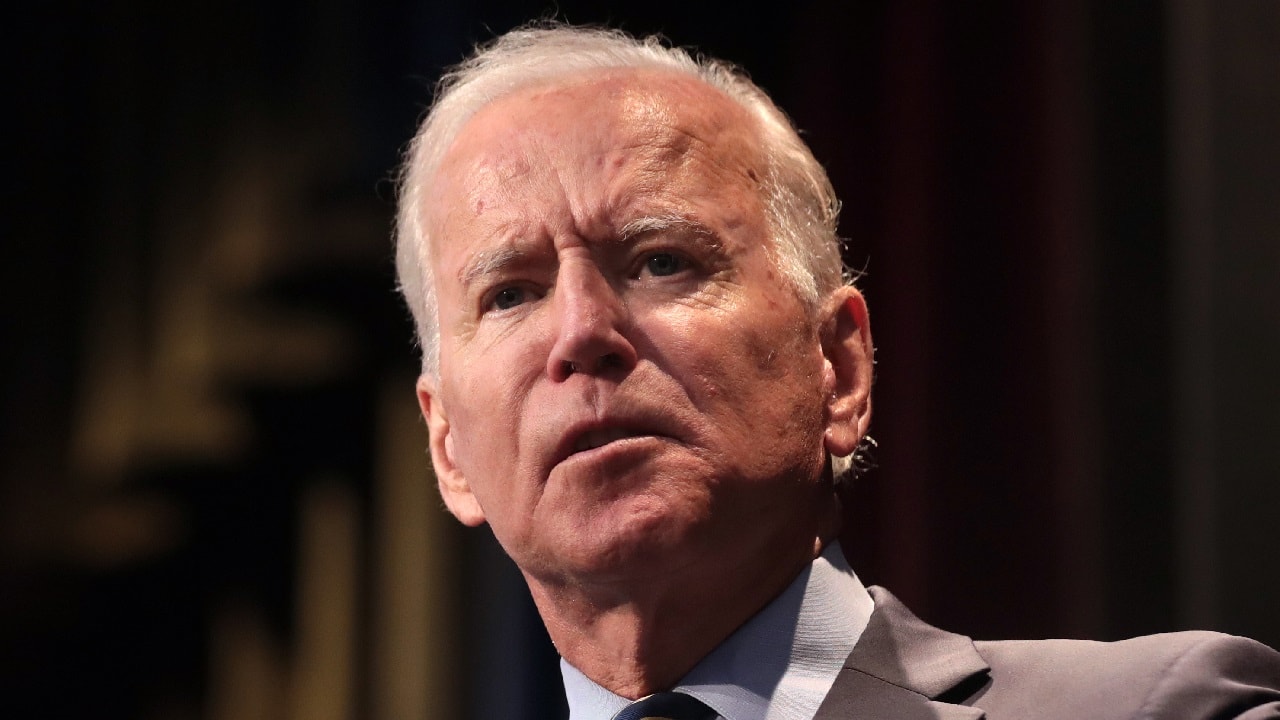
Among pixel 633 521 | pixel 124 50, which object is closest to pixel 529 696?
pixel 633 521

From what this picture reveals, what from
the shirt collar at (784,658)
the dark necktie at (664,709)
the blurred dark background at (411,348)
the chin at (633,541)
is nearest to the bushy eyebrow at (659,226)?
the chin at (633,541)

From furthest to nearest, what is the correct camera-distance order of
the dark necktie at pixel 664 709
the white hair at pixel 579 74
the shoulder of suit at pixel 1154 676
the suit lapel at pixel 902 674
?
the white hair at pixel 579 74 → the dark necktie at pixel 664 709 → the suit lapel at pixel 902 674 → the shoulder of suit at pixel 1154 676

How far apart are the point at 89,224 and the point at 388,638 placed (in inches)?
45.4

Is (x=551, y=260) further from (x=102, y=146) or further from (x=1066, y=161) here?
(x=102, y=146)

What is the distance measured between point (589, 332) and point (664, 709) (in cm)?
48

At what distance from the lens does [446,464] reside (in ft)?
6.63

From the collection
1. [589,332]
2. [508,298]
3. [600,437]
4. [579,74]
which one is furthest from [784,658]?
[579,74]

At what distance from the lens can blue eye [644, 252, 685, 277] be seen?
1701 millimetres

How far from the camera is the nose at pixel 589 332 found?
1.58m

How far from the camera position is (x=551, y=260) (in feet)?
5.62

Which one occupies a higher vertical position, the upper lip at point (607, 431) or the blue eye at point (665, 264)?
the blue eye at point (665, 264)

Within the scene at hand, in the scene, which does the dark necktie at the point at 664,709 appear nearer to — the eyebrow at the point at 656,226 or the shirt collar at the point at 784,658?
the shirt collar at the point at 784,658

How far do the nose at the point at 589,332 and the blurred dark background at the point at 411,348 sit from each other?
4.10ft

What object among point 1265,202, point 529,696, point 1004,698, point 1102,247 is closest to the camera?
point 1004,698
